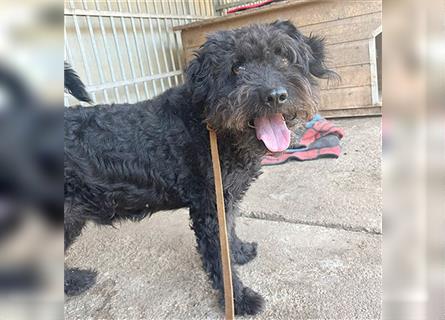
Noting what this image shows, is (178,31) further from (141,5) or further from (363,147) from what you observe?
(363,147)

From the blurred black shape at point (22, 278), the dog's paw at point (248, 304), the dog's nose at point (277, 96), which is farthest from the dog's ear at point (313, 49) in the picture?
the blurred black shape at point (22, 278)

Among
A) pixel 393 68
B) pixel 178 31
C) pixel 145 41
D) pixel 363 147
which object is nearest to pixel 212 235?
pixel 393 68

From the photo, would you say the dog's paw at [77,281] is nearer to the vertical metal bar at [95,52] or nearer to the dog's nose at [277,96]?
the dog's nose at [277,96]

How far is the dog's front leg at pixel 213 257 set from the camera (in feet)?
6.44

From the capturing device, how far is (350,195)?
120 inches

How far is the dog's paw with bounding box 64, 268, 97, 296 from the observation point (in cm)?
225

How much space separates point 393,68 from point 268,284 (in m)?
1.98

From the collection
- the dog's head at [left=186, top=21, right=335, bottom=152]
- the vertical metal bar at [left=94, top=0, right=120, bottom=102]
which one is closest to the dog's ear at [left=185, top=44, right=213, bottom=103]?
the dog's head at [left=186, top=21, right=335, bottom=152]

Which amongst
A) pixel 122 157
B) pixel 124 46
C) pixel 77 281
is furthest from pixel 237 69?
pixel 124 46

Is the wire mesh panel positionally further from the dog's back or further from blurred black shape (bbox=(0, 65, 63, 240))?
blurred black shape (bbox=(0, 65, 63, 240))

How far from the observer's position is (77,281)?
7.48ft

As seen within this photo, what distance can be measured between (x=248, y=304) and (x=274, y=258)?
1.59 ft

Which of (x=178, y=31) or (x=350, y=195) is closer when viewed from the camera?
(x=350, y=195)

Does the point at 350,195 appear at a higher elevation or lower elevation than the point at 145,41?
lower
